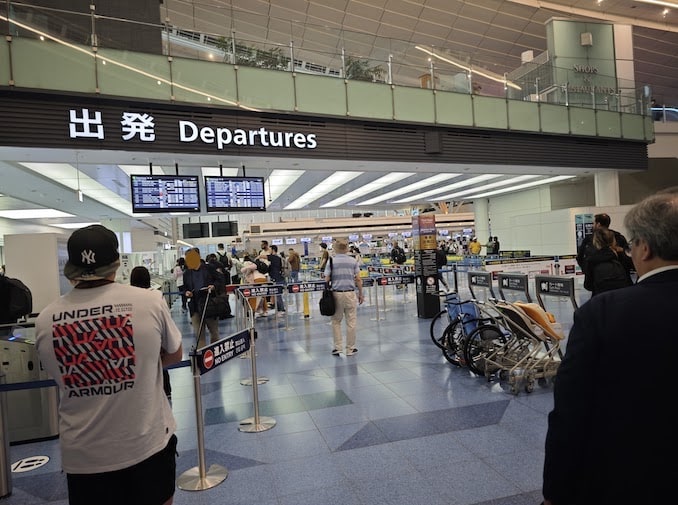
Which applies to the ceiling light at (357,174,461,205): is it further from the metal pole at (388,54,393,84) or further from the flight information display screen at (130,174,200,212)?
the flight information display screen at (130,174,200,212)

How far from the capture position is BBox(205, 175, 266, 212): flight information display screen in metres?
9.82

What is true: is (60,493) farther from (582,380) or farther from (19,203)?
(19,203)

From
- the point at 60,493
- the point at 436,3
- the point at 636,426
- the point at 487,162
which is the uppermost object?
the point at 436,3

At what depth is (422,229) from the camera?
9.70 meters

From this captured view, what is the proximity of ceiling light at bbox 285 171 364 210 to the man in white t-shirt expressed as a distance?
41.9ft

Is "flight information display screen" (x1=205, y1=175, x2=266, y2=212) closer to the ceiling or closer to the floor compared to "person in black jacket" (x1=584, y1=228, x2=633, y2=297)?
closer to the ceiling

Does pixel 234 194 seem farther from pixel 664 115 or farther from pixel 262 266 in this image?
pixel 664 115

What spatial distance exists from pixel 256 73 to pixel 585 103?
10684 millimetres

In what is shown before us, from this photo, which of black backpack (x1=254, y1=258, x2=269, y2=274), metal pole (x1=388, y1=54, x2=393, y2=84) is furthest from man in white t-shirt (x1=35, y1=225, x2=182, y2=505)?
metal pole (x1=388, y1=54, x2=393, y2=84)

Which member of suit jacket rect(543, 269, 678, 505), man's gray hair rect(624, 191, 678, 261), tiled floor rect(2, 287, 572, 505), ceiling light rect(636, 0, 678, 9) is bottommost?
tiled floor rect(2, 287, 572, 505)

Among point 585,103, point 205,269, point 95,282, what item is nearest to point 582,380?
point 95,282

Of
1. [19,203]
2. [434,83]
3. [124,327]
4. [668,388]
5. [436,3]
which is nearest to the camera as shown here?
[668,388]

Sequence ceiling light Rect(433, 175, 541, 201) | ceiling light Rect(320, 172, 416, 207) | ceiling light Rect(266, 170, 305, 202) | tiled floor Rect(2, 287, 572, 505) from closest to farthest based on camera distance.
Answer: tiled floor Rect(2, 287, 572, 505) → ceiling light Rect(266, 170, 305, 202) → ceiling light Rect(320, 172, 416, 207) → ceiling light Rect(433, 175, 541, 201)

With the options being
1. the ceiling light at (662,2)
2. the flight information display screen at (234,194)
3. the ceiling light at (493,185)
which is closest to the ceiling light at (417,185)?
the ceiling light at (493,185)
